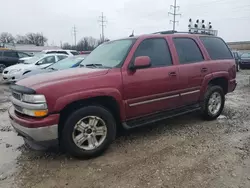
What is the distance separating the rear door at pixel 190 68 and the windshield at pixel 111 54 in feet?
3.55

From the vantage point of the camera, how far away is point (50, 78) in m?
3.40

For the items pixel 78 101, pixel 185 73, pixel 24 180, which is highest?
pixel 185 73

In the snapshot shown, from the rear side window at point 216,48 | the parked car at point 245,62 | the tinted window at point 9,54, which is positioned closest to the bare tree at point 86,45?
the tinted window at point 9,54

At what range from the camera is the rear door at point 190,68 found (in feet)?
14.8

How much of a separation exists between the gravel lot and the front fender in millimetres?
767

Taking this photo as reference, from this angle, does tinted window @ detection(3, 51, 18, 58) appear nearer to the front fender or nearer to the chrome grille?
the chrome grille

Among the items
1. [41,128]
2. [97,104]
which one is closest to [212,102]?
[97,104]

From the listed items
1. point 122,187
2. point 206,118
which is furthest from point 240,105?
point 122,187

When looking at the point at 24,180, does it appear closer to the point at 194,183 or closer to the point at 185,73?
the point at 194,183

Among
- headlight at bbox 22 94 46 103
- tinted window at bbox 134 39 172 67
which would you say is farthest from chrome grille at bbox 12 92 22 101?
tinted window at bbox 134 39 172 67

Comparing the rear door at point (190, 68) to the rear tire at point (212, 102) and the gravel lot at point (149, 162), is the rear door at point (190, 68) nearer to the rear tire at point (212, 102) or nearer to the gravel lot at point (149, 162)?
the rear tire at point (212, 102)

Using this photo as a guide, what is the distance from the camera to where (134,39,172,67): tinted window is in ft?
13.3

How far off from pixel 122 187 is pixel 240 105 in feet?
17.5

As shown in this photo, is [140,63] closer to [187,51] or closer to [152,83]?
[152,83]
